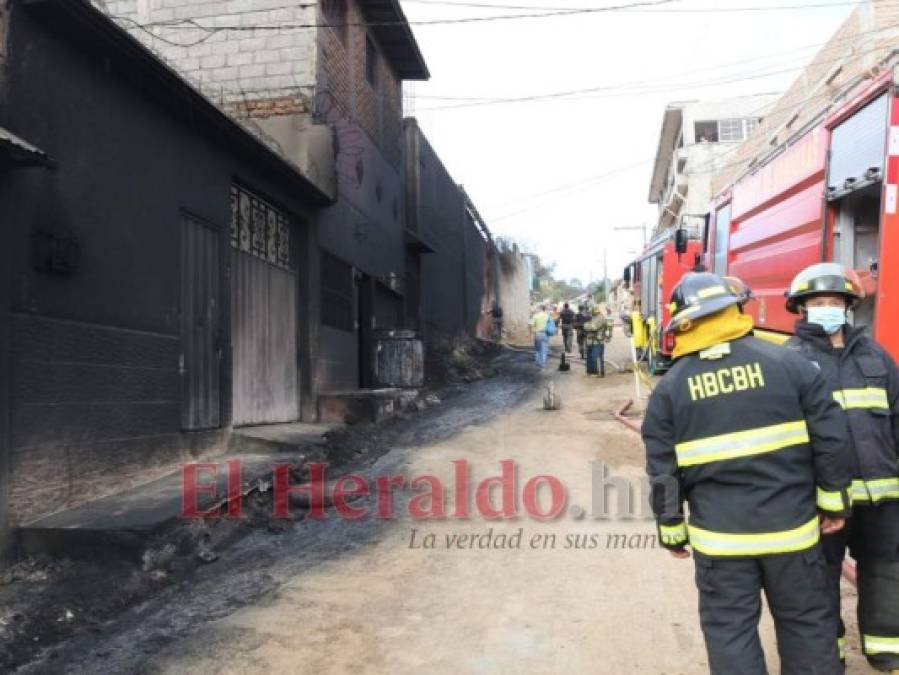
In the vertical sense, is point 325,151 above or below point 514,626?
above

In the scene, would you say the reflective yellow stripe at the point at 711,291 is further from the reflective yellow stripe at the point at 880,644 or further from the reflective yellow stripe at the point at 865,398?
the reflective yellow stripe at the point at 880,644

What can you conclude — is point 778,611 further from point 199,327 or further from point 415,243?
point 415,243

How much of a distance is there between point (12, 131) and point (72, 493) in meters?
2.40

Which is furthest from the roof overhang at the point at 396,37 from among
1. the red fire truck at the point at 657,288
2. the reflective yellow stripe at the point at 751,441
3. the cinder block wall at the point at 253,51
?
the reflective yellow stripe at the point at 751,441

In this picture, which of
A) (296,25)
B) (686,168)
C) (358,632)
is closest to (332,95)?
(296,25)

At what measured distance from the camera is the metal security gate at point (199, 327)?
7133 millimetres

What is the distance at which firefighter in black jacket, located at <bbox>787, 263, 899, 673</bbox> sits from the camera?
10.8 ft

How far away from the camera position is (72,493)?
5.24 metres

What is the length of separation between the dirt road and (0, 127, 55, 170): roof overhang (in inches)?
107

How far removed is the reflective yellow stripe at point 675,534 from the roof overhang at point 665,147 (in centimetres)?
4053

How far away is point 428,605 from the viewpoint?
174 inches

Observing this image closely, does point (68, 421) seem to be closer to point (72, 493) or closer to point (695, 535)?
point (72, 493)

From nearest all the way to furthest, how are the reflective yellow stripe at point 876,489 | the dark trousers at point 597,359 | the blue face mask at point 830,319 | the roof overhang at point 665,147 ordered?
1. the reflective yellow stripe at point 876,489
2. the blue face mask at point 830,319
3. the dark trousers at point 597,359
4. the roof overhang at point 665,147

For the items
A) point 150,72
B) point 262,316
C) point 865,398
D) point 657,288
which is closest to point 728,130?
point 657,288
